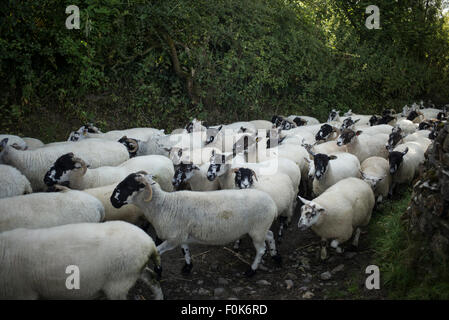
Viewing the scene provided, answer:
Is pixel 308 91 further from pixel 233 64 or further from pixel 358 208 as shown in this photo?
pixel 358 208

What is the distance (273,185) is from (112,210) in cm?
250

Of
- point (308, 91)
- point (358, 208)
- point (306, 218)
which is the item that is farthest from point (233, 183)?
point (308, 91)

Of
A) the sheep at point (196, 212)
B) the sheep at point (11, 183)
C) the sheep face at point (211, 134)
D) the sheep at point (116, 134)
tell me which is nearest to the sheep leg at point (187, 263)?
the sheep at point (196, 212)

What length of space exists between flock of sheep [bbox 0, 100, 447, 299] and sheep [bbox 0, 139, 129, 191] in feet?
0.06

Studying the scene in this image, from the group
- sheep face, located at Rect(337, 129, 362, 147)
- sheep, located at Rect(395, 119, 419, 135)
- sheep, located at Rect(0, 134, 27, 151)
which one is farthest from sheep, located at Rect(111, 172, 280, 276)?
sheep, located at Rect(395, 119, 419, 135)

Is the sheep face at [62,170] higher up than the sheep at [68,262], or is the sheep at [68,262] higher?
the sheep face at [62,170]

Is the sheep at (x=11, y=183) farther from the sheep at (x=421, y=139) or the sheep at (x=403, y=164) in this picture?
the sheep at (x=421, y=139)

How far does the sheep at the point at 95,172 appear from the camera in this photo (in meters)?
6.37

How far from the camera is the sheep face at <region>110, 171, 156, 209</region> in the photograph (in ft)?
17.1

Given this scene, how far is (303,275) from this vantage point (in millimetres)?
5652

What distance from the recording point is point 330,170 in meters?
7.48

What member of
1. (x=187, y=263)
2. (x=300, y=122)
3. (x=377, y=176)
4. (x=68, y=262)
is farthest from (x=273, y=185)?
(x=300, y=122)

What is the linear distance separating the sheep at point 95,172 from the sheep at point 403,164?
4.32 m
